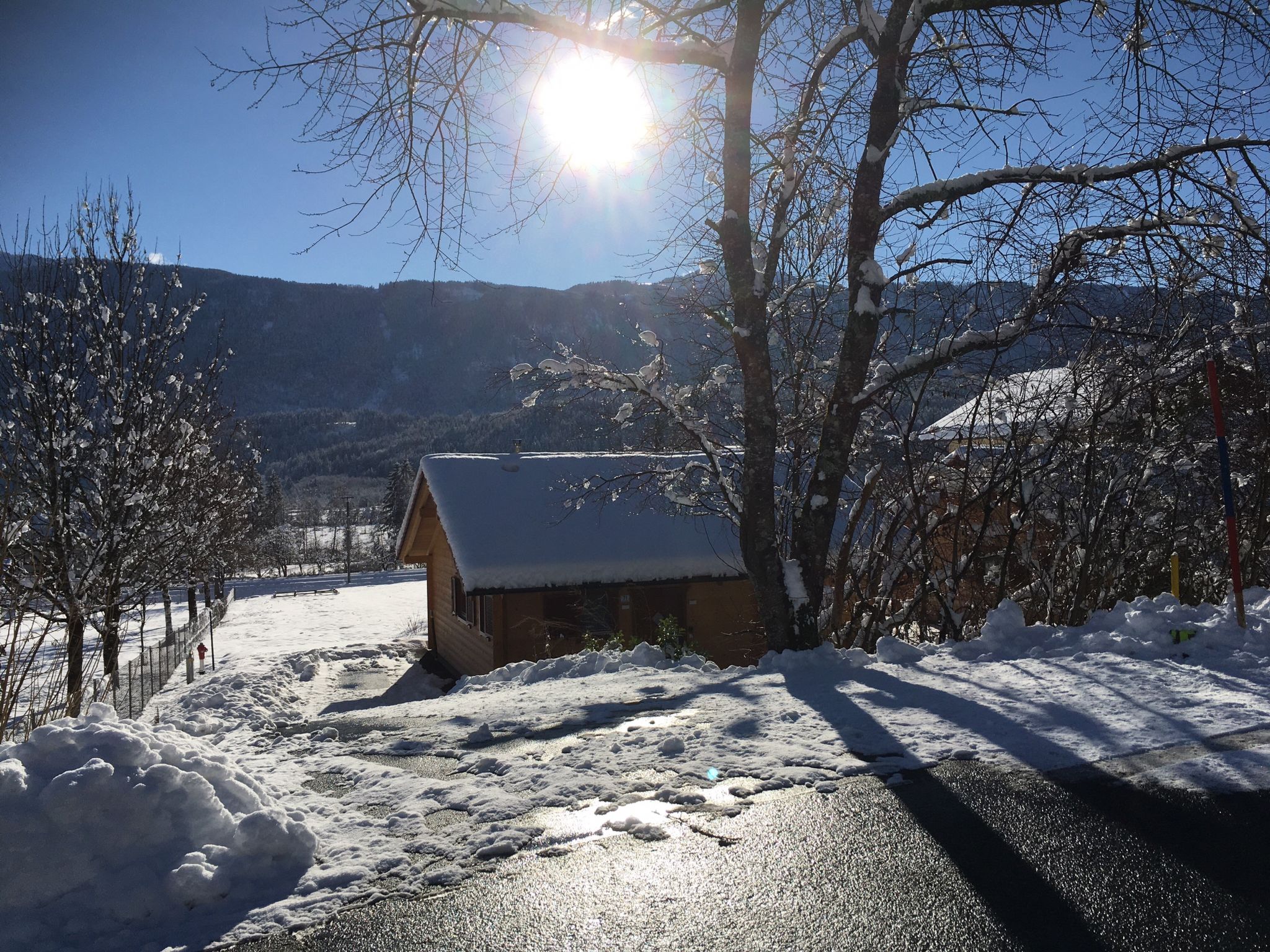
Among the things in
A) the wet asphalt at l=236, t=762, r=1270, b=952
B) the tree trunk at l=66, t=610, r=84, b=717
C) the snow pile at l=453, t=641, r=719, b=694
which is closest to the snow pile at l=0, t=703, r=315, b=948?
the wet asphalt at l=236, t=762, r=1270, b=952

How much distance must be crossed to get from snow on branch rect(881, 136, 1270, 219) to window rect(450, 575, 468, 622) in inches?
521

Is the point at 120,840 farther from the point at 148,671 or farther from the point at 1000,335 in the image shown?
the point at 148,671

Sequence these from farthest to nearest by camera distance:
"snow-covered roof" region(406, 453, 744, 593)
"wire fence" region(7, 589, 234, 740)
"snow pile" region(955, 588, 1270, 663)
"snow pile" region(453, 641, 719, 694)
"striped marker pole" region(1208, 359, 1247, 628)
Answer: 1. "snow-covered roof" region(406, 453, 744, 593)
2. "snow pile" region(453, 641, 719, 694)
3. "striped marker pole" region(1208, 359, 1247, 628)
4. "snow pile" region(955, 588, 1270, 663)
5. "wire fence" region(7, 589, 234, 740)

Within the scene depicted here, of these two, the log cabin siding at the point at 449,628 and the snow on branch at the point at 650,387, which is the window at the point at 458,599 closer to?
the log cabin siding at the point at 449,628

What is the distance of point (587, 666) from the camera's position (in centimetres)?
778

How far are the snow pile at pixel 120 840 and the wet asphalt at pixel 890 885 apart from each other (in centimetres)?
43

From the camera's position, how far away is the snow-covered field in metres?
2.75

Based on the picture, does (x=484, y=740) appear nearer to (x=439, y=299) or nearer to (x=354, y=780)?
(x=354, y=780)

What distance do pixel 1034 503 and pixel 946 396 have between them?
202cm

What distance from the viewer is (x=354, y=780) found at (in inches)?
157

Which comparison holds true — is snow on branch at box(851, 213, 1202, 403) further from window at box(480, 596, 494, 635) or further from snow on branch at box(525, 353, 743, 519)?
window at box(480, 596, 494, 635)

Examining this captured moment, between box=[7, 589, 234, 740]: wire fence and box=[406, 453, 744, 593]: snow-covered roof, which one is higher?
box=[406, 453, 744, 593]: snow-covered roof

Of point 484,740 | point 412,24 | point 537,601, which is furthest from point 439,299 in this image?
point 537,601

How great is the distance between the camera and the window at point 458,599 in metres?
18.1
